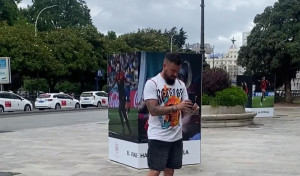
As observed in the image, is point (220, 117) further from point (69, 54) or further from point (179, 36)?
point (179, 36)

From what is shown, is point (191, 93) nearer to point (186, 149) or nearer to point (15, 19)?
point (186, 149)

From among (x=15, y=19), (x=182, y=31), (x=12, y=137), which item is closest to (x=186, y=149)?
(x=12, y=137)

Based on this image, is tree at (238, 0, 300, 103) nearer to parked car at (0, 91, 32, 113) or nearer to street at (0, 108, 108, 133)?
street at (0, 108, 108, 133)

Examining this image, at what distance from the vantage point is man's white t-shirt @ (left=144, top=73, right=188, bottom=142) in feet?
16.6

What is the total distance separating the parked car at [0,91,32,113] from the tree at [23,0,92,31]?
41.5 metres

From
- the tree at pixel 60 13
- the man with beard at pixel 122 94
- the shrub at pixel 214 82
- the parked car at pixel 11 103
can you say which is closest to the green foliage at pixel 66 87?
the tree at pixel 60 13

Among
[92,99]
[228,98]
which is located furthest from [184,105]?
[92,99]

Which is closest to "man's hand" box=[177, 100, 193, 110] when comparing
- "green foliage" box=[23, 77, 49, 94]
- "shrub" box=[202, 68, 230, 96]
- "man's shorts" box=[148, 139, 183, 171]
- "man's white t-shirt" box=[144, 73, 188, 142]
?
"man's white t-shirt" box=[144, 73, 188, 142]

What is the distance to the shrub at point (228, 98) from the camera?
52.6 feet

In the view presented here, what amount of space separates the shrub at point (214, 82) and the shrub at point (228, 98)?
24cm

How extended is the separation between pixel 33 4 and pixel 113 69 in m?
71.7

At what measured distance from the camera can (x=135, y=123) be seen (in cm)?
782

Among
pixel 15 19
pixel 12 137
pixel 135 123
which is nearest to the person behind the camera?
pixel 135 123

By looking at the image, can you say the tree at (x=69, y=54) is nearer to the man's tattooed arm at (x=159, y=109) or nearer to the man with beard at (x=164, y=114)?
the man with beard at (x=164, y=114)
